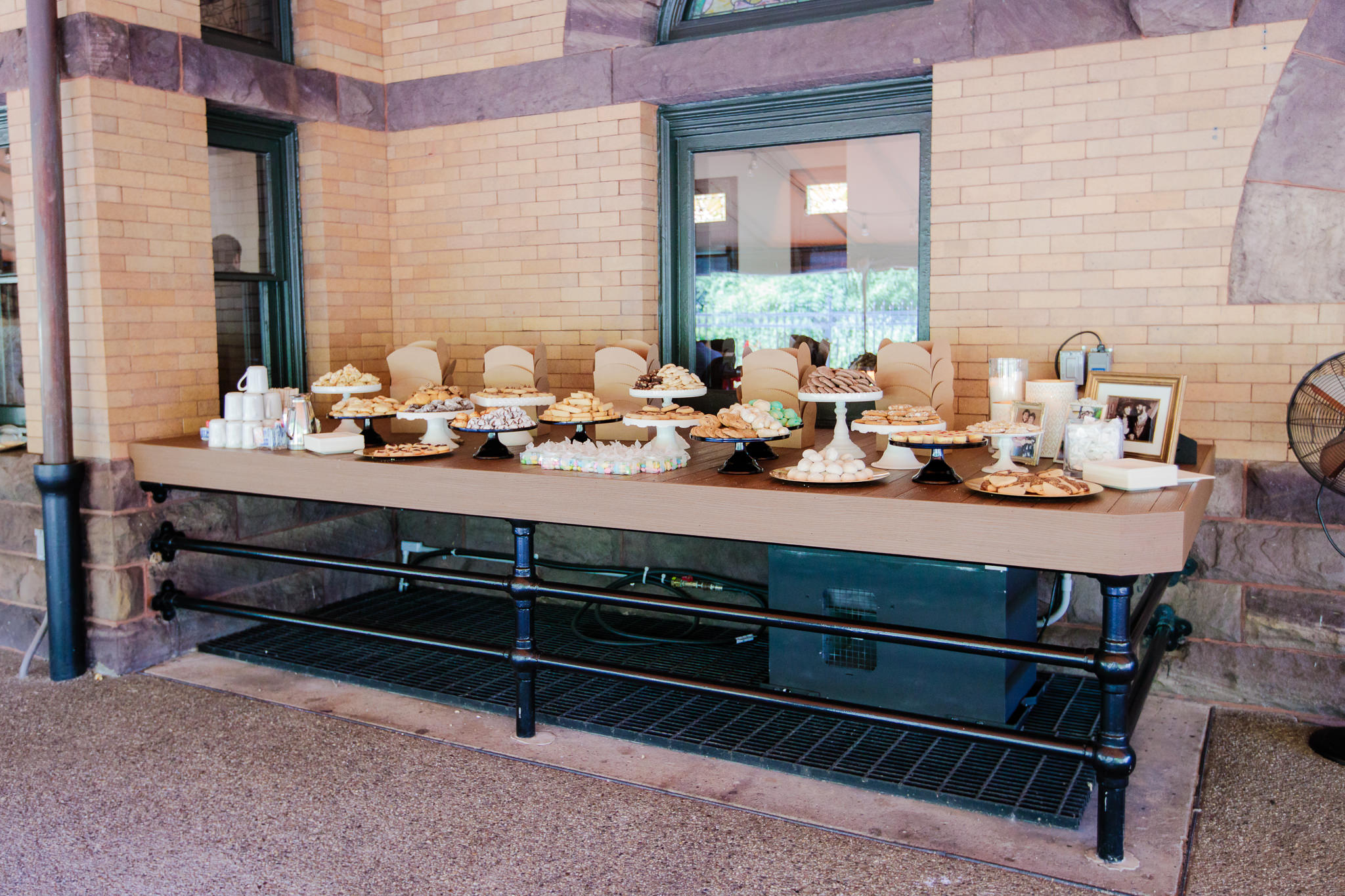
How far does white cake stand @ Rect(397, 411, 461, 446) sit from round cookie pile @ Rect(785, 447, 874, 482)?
178cm

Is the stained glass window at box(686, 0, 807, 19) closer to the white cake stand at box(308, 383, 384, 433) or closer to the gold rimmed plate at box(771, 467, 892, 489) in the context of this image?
the white cake stand at box(308, 383, 384, 433)

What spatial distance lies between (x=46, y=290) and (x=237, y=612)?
1651mm

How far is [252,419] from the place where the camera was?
496cm

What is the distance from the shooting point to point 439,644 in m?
4.28

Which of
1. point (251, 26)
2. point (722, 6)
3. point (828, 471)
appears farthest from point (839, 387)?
point (251, 26)

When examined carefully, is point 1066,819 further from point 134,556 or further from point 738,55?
point 134,556

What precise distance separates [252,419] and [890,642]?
3.11 meters

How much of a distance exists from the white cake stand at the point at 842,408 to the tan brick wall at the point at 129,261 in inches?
125

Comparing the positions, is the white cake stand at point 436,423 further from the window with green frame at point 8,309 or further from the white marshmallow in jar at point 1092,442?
the white marshmallow in jar at point 1092,442

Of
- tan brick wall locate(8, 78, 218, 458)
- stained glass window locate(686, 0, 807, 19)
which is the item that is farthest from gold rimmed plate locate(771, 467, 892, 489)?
tan brick wall locate(8, 78, 218, 458)

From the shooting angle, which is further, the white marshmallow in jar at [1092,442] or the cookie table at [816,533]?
the white marshmallow in jar at [1092,442]

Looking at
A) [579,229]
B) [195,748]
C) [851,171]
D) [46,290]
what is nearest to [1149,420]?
[851,171]

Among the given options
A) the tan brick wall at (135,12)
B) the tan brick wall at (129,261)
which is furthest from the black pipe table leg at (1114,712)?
the tan brick wall at (135,12)

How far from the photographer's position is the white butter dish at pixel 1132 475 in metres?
3.36
